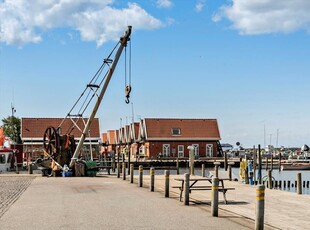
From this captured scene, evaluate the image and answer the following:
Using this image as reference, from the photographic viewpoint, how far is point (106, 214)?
15688mm

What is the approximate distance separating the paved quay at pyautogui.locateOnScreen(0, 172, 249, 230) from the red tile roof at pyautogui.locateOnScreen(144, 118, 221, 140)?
222ft

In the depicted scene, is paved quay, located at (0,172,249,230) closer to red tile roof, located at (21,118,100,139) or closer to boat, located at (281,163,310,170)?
red tile roof, located at (21,118,100,139)

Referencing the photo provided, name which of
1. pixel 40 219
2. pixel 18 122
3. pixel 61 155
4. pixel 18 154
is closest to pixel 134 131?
pixel 18 122

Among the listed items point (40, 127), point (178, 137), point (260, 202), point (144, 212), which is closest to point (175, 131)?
point (178, 137)

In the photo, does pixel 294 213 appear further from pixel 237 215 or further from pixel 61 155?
pixel 61 155

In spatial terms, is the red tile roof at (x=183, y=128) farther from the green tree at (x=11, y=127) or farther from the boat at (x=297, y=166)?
the green tree at (x=11, y=127)

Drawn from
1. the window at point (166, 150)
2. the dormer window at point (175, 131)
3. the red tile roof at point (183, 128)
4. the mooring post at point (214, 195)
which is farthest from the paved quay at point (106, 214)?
the dormer window at point (175, 131)

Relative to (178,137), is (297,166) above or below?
below

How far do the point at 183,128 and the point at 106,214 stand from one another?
75.5 meters

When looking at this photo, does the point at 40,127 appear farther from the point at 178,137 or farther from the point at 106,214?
the point at 106,214

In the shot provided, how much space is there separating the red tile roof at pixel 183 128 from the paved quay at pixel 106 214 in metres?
67.6

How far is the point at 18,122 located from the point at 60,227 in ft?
316

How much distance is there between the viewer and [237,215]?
15617 mm

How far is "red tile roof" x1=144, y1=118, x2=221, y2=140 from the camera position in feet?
293
